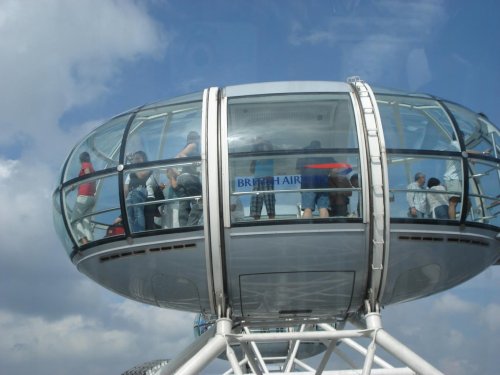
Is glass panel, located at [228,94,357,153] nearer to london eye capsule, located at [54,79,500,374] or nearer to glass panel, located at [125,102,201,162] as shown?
london eye capsule, located at [54,79,500,374]

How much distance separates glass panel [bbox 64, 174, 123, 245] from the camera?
9477 millimetres

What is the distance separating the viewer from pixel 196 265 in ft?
30.1

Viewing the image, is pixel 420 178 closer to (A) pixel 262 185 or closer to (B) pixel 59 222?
(A) pixel 262 185

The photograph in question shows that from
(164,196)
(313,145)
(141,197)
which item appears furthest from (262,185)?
(141,197)

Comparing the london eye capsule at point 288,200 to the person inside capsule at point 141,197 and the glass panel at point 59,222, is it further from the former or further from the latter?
the glass panel at point 59,222

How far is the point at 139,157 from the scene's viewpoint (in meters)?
9.48

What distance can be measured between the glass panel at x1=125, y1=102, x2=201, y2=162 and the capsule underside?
0.02m

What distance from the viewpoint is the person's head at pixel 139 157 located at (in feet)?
31.0

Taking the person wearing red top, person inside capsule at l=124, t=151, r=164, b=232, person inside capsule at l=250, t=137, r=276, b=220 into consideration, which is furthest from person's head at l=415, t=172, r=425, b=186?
the person wearing red top

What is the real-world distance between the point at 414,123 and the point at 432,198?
3.54 ft

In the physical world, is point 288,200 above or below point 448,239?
above

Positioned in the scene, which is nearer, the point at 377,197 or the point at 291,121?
the point at 377,197

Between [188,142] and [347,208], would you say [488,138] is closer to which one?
[347,208]

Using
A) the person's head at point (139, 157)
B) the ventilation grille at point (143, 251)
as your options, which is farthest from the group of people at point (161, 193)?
the ventilation grille at point (143, 251)
